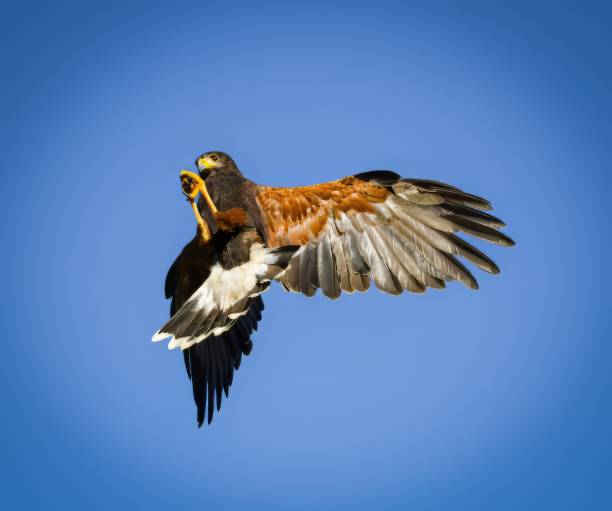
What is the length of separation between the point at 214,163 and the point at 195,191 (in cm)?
86

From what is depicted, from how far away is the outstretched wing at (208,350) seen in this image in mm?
8414

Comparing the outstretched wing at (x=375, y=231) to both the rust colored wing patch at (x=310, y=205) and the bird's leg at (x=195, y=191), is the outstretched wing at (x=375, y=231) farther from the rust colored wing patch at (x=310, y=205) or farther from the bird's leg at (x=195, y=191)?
the bird's leg at (x=195, y=191)

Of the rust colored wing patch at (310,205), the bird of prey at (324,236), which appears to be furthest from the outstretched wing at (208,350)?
the rust colored wing patch at (310,205)

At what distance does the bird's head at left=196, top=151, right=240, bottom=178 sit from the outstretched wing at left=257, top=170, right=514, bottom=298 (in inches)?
15.0

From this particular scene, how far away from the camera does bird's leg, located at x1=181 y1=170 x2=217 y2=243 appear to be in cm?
705

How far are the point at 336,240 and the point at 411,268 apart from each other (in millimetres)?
839

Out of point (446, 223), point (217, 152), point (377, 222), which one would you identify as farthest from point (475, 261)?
point (217, 152)

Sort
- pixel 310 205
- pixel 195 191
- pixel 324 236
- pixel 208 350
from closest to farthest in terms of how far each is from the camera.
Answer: pixel 195 191 < pixel 310 205 < pixel 324 236 < pixel 208 350

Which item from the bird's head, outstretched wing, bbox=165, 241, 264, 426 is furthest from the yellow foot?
outstretched wing, bbox=165, 241, 264, 426

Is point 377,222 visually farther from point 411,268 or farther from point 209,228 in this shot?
point 209,228

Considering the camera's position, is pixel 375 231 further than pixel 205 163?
Yes

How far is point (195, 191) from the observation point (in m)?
7.08

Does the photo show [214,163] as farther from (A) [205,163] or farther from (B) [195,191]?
(B) [195,191]

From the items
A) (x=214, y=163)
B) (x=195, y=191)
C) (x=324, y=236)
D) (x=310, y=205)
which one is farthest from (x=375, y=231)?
(x=195, y=191)
